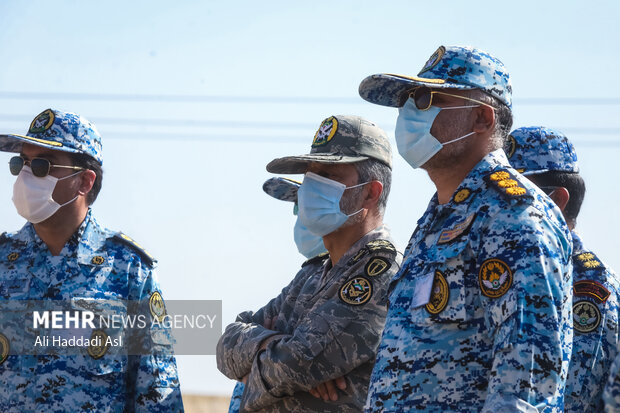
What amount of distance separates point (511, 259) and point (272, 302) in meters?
2.47

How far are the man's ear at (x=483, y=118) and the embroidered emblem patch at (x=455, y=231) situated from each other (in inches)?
22.0

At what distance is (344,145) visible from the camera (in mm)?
5465

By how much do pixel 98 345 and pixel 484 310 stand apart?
9.19ft

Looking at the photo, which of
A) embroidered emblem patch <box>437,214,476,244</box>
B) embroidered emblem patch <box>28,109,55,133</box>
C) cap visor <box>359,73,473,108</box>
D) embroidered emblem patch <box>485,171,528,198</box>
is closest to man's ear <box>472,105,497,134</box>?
cap visor <box>359,73,473,108</box>

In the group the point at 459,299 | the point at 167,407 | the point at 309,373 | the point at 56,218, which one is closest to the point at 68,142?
the point at 56,218

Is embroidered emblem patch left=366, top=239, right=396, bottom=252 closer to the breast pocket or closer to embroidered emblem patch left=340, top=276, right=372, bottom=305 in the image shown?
embroidered emblem patch left=340, top=276, right=372, bottom=305

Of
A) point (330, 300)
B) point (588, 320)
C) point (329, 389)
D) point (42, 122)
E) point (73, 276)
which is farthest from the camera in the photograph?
point (42, 122)

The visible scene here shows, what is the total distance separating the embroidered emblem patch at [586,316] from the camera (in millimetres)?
4637

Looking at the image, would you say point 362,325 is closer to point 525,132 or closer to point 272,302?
point 272,302

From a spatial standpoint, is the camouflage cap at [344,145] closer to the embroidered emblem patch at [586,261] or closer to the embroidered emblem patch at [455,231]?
the embroidered emblem patch at [586,261]

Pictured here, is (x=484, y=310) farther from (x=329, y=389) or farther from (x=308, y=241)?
(x=308, y=241)

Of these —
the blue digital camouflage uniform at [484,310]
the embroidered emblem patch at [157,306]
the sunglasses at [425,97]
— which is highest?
the sunglasses at [425,97]

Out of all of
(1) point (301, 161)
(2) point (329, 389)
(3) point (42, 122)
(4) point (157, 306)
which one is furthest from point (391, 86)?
(3) point (42, 122)

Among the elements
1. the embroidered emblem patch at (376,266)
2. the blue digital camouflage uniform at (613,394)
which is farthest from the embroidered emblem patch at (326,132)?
the blue digital camouflage uniform at (613,394)
